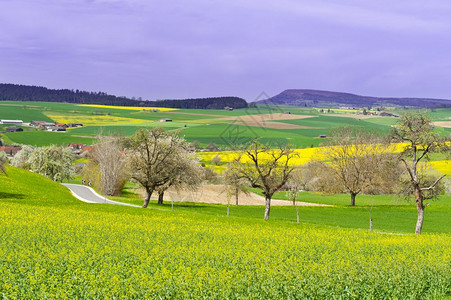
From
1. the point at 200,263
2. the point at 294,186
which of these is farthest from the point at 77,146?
the point at 200,263

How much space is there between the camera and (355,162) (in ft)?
323

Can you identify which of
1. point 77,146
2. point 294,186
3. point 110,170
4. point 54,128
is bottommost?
point 77,146

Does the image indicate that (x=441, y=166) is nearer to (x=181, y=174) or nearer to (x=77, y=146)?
(x=181, y=174)

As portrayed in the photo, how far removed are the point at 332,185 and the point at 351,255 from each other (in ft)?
257

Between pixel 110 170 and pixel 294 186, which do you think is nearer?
pixel 294 186

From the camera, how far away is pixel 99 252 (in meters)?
25.2

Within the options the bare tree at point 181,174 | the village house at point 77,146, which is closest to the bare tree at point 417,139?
the bare tree at point 181,174

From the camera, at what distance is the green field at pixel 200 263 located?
17219 millimetres

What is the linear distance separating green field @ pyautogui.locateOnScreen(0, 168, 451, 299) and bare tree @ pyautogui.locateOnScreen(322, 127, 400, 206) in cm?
5618

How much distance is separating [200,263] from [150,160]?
48008 millimetres

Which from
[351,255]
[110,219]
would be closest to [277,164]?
[110,219]

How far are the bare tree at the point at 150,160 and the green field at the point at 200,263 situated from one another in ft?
96.6

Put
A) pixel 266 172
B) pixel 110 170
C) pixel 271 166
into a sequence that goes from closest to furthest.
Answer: pixel 271 166, pixel 266 172, pixel 110 170

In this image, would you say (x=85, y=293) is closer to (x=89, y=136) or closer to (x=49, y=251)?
(x=49, y=251)
